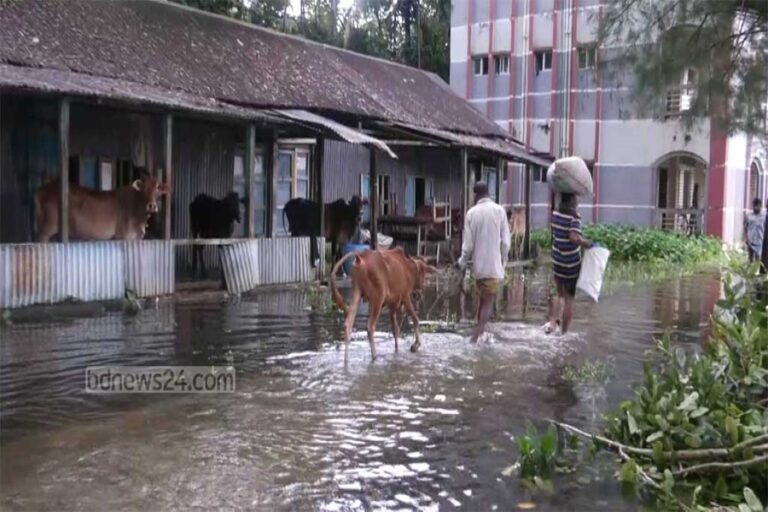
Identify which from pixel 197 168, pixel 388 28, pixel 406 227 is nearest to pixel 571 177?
pixel 197 168

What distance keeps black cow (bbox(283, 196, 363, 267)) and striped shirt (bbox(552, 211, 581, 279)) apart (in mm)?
7654

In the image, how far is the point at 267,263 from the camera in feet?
51.1

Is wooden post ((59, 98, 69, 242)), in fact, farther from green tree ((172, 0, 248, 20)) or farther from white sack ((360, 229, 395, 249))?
green tree ((172, 0, 248, 20))

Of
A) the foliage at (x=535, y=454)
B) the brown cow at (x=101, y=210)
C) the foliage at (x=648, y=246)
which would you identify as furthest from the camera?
the foliage at (x=648, y=246)

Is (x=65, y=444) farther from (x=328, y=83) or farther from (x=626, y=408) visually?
(x=328, y=83)

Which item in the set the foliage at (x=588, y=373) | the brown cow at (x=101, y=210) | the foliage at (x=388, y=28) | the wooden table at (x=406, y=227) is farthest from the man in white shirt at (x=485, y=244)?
the foliage at (x=388, y=28)

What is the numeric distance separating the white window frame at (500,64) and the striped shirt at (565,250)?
24.6 metres

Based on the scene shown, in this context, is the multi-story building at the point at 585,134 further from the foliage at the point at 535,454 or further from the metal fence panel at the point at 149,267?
the foliage at the point at 535,454

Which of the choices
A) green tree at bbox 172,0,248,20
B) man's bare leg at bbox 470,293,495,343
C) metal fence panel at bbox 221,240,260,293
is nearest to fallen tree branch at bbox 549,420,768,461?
man's bare leg at bbox 470,293,495,343

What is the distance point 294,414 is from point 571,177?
4.66 metres

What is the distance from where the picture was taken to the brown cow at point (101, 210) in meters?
13.3

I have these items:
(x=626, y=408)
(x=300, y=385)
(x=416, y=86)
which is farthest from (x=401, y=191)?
(x=626, y=408)

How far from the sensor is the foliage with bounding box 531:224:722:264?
984 inches

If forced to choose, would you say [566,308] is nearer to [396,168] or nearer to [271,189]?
[271,189]
